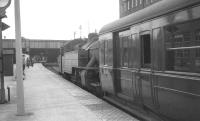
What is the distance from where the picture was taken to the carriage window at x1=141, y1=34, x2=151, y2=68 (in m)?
7.27

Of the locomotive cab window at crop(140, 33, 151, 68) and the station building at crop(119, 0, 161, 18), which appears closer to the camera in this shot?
the locomotive cab window at crop(140, 33, 151, 68)

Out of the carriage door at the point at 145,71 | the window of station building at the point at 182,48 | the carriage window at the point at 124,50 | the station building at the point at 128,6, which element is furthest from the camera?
the station building at the point at 128,6

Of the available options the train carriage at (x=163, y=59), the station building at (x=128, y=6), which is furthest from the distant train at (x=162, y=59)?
the station building at (x=128, y=6)

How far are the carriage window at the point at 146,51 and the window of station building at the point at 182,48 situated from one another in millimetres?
1057

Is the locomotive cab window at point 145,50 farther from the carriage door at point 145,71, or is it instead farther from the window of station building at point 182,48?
the window of station building at point 182,48

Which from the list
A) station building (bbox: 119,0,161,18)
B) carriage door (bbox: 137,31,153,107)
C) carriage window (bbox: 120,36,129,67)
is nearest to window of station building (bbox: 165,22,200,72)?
carriage door (bbox: 137,31,153,107)

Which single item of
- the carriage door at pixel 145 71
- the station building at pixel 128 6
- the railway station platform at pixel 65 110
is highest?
the station building at pixel 128 6

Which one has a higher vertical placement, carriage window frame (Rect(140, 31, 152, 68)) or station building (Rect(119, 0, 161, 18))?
station building (Rect(119, 0, 161, 18))

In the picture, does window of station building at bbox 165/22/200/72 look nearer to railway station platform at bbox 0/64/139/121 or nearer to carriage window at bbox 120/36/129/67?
railway station platform at bbox 0/64/139/121

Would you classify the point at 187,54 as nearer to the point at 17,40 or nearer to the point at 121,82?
the point at 121,82

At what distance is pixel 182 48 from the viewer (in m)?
5.65

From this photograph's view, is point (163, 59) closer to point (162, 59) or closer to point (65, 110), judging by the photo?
point (162, 59)

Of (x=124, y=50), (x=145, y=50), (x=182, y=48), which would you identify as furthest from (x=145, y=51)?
(x=182, y=48)

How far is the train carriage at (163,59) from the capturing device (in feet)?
17.6
